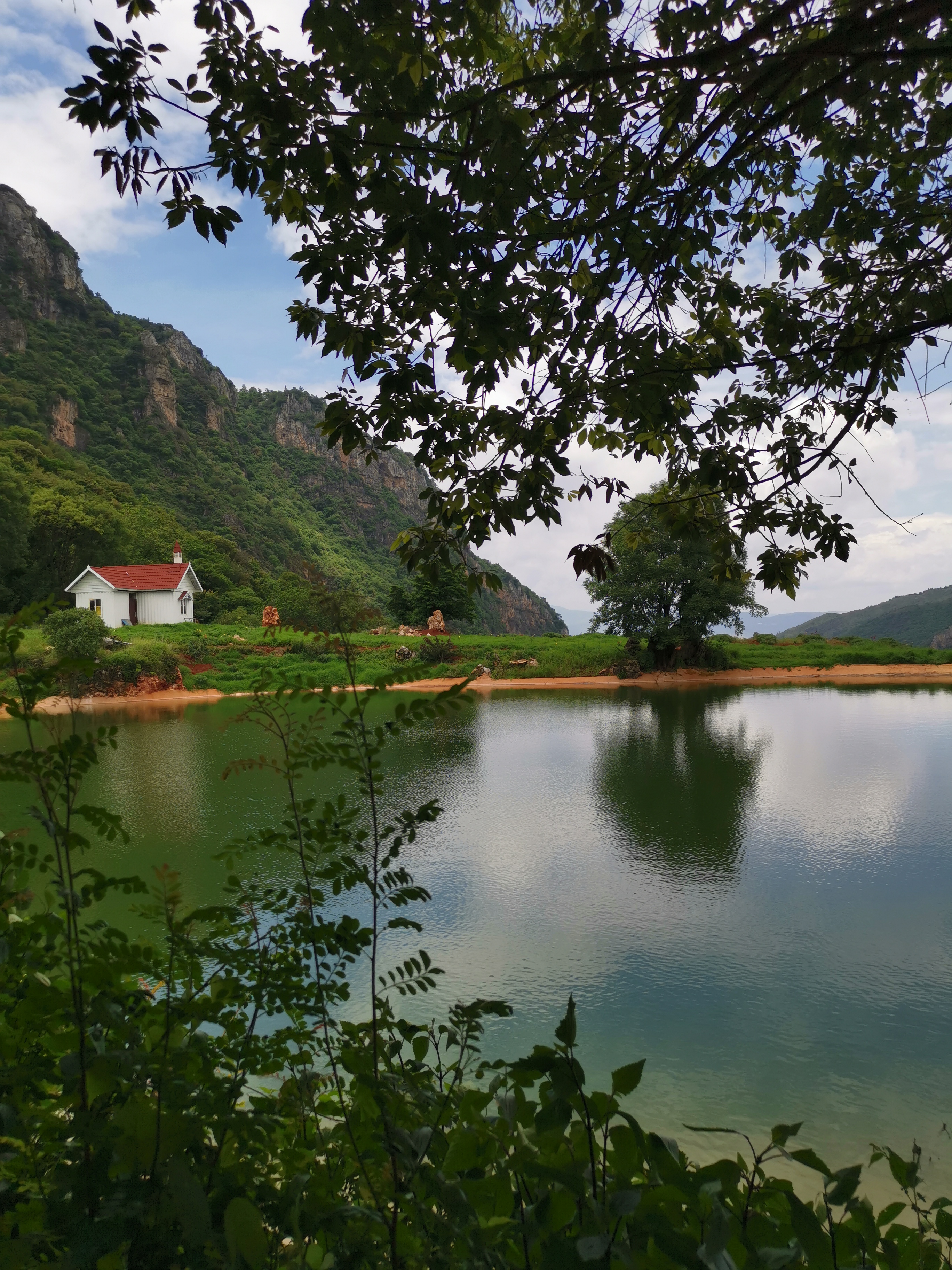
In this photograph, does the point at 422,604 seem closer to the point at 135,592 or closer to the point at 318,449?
the point at 135,592

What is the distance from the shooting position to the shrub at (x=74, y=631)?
44.6ft

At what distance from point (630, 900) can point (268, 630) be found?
382cm

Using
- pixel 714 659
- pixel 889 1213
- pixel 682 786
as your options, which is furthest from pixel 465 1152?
pixel 714 659

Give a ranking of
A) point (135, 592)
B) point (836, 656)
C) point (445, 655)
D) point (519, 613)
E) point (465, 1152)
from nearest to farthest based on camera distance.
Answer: point (465, 1152)
point (445, 655)
point (836, 656)
point (135, 592)
point (519, 613)

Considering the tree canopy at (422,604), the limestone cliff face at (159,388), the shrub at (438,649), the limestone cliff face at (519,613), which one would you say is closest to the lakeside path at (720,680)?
the shrub at (438,649)

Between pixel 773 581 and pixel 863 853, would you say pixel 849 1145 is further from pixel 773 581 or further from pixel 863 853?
pixel 863 853

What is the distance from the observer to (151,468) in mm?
41562

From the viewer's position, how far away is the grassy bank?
649 inches

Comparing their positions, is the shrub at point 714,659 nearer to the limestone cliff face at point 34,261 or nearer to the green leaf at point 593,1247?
the green leaf at point 593,1247

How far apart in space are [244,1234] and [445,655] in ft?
65.1

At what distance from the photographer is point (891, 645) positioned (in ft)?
73.3

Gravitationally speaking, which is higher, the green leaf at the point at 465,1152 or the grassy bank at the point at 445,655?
the grassy bank at the point at 445,655

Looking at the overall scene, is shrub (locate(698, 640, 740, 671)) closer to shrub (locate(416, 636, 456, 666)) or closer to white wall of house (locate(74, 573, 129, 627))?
shrub (locate(416, 636, 456, 666))

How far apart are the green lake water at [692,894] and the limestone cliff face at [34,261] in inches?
1924
